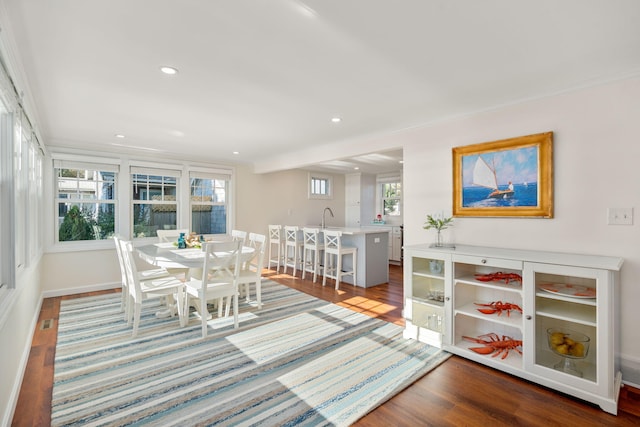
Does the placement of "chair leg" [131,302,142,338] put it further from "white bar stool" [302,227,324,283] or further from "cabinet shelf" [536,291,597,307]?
"cabinet shelf" [536,291,597,307]

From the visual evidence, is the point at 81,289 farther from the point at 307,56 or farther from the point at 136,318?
the point at 307,56

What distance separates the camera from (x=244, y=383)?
2.24 metres

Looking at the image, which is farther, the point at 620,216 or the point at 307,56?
the point at 620,216

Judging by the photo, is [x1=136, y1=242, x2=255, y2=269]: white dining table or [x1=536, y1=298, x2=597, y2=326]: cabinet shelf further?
[x1=136, y1=242, x2=255, y2=269]: white dining table

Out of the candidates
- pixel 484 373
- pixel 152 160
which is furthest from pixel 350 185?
pixel 484 373

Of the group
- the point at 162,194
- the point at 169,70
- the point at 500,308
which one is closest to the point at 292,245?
the point at 162,194

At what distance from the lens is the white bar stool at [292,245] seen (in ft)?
18.6

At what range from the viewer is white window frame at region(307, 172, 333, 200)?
7.42m

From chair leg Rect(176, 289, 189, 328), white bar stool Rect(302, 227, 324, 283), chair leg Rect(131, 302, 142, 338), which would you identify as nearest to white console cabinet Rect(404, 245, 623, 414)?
chair leg Rect(176, 289, 189, 328)

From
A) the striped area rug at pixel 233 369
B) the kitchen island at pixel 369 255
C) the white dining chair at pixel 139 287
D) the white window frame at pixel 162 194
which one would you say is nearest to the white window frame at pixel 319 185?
the kitchen island at pixel 369 255

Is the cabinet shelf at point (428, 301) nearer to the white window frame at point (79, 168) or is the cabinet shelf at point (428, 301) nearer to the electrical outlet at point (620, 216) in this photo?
the electrical outlet at point (620, 216)

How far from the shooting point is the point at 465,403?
2.01 m

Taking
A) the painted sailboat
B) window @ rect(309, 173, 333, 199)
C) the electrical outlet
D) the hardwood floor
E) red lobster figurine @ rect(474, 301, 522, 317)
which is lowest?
the hardwood floor

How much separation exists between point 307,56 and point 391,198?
240 inches
